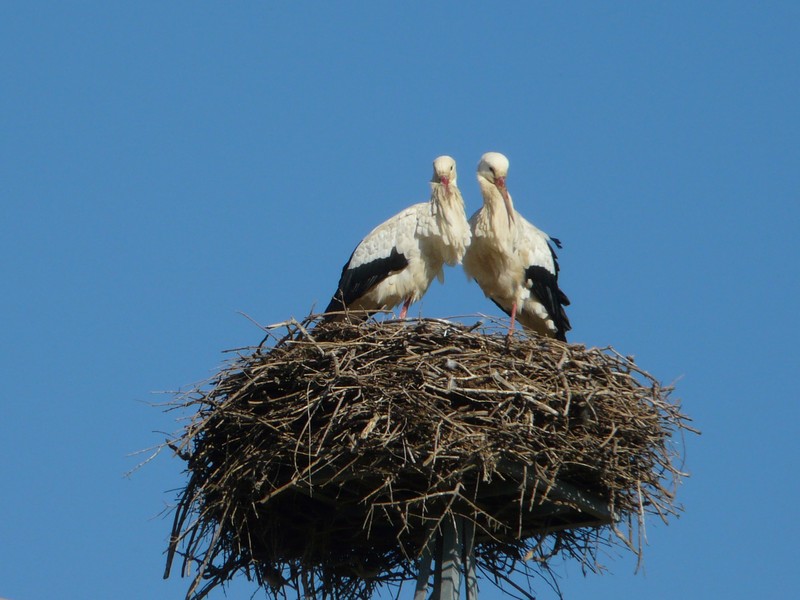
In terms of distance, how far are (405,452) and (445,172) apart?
3.39m

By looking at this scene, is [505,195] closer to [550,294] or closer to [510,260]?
[510,260]

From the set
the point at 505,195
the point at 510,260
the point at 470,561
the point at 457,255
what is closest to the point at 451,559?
the point at 470,561

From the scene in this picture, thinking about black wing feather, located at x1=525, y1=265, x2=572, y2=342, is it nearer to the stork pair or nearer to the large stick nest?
the stork pair

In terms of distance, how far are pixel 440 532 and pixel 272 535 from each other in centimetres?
109

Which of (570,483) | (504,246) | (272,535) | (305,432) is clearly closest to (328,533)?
(272,535)

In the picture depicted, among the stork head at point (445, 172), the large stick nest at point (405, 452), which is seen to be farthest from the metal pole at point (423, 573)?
the stork head at point (445, 172)

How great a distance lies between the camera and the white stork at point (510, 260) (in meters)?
10.9

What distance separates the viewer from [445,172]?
10.9m

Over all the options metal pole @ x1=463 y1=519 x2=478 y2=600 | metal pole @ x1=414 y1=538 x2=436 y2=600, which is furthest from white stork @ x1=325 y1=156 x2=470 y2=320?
metal pole @ x1=414 y1=538 x2=436 y2=600

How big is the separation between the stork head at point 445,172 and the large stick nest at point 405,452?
2060 mm

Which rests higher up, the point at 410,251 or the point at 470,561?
the point at 410,251

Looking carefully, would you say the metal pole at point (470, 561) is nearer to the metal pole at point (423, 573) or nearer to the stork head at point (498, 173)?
the metal pole at point (423, 573)

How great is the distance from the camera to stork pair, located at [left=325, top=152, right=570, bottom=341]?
10.7m

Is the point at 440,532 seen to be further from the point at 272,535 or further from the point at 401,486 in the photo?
the point at 272,535
